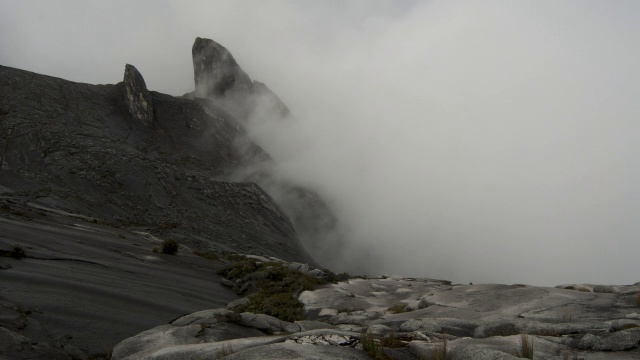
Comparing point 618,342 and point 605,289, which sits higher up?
point 605,289

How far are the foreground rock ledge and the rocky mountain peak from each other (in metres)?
134

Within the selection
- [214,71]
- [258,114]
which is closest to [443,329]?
[258,114]

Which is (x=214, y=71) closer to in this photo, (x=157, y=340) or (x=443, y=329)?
(x=157, y=340)

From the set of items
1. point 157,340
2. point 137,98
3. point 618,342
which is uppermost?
point 137,98

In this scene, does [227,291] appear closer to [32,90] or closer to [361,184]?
[32,90]

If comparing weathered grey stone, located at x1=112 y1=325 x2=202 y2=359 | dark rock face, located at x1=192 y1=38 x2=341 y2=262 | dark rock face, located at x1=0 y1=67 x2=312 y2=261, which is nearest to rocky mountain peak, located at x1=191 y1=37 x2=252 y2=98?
dark rock face, located at x1=192 y1=38 x2=341 y2=262

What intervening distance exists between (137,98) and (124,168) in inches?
1161

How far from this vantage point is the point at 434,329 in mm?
15352

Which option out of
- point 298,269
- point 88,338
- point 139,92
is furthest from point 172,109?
point 88,338

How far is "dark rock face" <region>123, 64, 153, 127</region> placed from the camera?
90.4 metres

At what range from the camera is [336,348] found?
11.1 m

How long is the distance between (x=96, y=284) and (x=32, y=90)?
70.9 metres

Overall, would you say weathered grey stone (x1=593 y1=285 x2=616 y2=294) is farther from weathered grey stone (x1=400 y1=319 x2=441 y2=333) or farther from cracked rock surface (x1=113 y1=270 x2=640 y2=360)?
weathered grey stone (x1=400 y1=319 x2=441 y2=333)

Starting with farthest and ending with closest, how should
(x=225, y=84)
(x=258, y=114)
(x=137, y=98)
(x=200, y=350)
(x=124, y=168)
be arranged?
1. (x=258, y=114)
2. (x=225, y=84)
3. (x=137, y=98)
4. (x=124, y=168)
5. (x=200, y=350)
